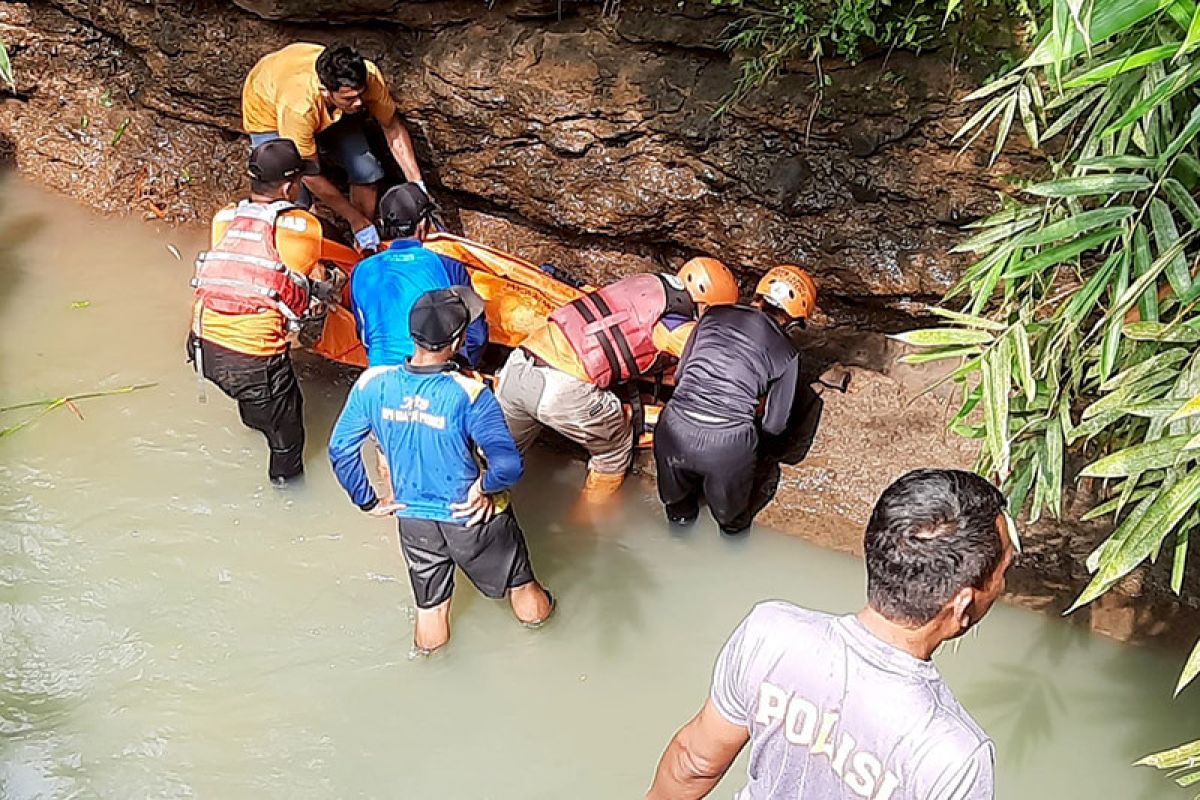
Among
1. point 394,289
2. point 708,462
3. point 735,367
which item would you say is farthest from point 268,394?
point 735,367

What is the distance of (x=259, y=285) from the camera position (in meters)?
5.11

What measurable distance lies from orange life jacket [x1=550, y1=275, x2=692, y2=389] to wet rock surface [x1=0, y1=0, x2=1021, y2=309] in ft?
2.94

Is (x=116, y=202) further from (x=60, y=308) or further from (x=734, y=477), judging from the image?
(x=734, y=477)

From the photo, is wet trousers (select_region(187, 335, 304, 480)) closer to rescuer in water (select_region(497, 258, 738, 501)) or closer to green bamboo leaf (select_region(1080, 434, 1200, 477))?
rescuer in water (select_region(497, 258, 738, 501))

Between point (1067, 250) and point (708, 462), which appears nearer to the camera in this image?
point (1067, 250)

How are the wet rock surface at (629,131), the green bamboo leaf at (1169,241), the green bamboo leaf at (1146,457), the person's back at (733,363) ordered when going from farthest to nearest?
the wet rock surface at (629,131), the person's back at (733,363), the green bamboo leaf at (1169,241), the green bamboo leaf at (1146,457)

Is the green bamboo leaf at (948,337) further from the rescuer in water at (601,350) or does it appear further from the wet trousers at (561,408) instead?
the wet trousers at (561,408)

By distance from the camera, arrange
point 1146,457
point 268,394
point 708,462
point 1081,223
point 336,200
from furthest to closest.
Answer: point 336,200 → point 268,394 → point 708,462 → point 1081,223 → point 1146,457

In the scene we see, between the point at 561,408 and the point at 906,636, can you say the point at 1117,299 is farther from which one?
the point at 561,408

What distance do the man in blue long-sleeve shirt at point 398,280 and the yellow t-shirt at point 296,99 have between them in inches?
32.5

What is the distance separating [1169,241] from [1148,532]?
860 millimetres

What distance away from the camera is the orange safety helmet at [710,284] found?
525cm

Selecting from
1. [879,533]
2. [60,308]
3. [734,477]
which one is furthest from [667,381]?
[60,308]

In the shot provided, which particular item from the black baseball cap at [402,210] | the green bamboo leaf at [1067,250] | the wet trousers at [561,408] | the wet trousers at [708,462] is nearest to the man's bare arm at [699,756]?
the green bamboo leaf at [1067,250]
